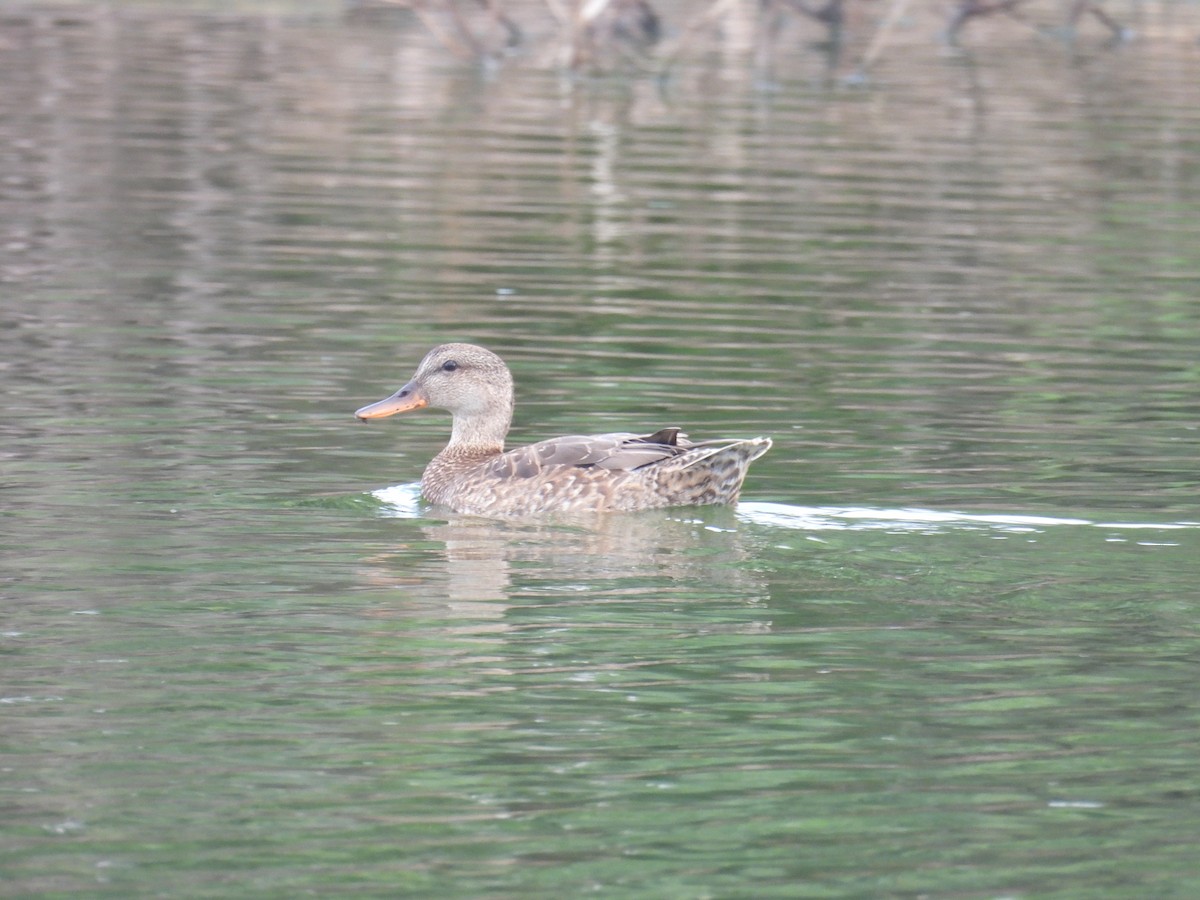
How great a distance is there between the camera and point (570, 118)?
27.4 metres

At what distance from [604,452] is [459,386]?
127 cm

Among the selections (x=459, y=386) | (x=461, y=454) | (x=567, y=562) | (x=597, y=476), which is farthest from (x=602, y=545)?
(x=459, y=386)

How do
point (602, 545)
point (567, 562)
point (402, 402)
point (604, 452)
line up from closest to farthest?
point (567, 562)
point (602, 545)
point (604, 452)
point (402, 402)

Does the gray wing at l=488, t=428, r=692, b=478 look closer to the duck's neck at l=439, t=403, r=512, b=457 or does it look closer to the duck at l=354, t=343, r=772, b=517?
the duck at l=354, t=343, r=772, b=517

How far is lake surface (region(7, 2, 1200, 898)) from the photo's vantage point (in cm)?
573

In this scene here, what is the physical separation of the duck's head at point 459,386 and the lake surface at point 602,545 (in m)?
0.40

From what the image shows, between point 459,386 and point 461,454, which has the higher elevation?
point 459,386

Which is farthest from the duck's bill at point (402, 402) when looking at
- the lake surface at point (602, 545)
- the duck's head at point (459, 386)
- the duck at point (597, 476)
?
the lake surface at point (602, 545)

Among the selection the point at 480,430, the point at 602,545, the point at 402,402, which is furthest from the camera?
the point at 480,430

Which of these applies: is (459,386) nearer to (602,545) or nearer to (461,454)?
(461,454)

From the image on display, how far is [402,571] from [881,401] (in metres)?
4.18

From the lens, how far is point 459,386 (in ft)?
34.8

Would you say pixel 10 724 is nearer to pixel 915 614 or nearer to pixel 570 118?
pixel 915 614

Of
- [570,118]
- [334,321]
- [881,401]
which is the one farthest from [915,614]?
[570,118]
